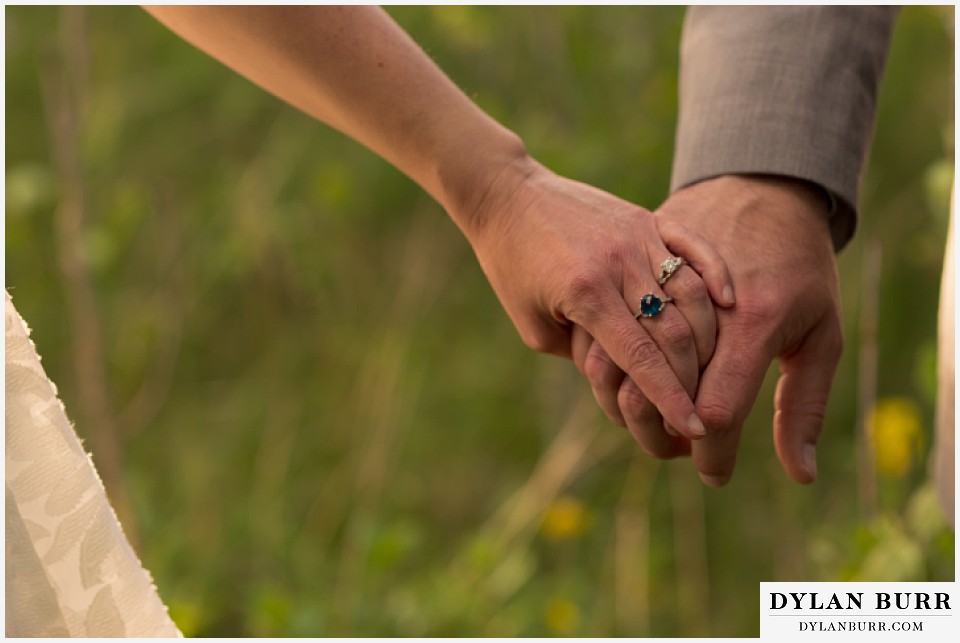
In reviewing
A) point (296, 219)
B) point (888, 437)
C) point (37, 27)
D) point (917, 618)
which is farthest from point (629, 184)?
point (37, 27)

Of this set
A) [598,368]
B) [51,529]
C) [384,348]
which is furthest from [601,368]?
[384,348]

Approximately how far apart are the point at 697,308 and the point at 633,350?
7 centimetres

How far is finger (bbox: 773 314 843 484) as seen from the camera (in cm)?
90

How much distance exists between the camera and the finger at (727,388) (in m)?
0.85

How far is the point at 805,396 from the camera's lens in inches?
35.9

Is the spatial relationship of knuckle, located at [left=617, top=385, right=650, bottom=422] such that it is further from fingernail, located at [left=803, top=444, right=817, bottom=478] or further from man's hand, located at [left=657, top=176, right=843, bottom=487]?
fingernail, located at [left=803, top=444, right=817, bottom=478]

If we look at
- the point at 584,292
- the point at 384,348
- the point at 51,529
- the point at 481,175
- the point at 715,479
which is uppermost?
the point at 384,348

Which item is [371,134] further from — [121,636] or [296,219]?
[296,219]

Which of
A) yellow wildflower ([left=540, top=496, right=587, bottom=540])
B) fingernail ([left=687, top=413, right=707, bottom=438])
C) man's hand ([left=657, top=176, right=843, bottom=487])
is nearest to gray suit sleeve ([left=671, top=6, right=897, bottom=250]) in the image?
man's hand ([left=657, top=176, right=843, bottom=487])

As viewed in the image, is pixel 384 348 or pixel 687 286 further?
pixel 384 348

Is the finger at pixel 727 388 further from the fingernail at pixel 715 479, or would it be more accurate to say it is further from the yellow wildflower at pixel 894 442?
the yellow wildflower at pixel 894 442

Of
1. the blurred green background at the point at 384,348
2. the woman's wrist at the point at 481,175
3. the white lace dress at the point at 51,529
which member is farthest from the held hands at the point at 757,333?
the blurred green background at the point at 384,348

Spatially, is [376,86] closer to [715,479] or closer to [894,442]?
[715,479]

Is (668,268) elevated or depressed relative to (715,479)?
elevated
